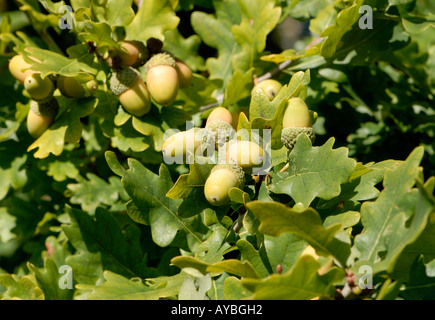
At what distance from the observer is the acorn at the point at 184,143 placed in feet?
3.52

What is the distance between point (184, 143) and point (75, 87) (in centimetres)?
43

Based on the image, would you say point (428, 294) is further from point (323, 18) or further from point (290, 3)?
point (290, 3)

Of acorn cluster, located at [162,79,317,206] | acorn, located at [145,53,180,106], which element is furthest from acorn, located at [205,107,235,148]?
acorn, located at [145,53,180,106]

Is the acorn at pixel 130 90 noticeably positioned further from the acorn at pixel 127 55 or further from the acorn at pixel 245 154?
the acorn at pixel 245 154

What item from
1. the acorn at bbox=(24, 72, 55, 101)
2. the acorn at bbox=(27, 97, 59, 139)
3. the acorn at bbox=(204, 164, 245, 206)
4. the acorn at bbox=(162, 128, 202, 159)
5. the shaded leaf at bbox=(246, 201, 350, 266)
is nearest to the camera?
the shaded leaf at bbox=(246, 201, 350, 266)

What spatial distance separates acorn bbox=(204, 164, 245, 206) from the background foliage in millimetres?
29

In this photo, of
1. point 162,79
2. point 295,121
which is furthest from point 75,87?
point 295,121

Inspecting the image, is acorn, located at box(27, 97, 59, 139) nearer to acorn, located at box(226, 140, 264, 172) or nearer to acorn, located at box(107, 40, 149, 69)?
acorn, located at box(107, 40, 149, 69)

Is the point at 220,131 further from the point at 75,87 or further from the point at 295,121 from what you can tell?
the point at 75,87

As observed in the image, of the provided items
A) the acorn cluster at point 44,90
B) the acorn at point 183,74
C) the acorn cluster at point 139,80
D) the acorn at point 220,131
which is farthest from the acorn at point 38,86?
the acorn at point 220,131

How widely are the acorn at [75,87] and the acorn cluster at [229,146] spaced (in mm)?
388

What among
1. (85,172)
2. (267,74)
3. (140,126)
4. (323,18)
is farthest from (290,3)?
(85,172)

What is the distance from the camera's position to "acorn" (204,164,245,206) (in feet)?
3.18

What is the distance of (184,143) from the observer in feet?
3.53
